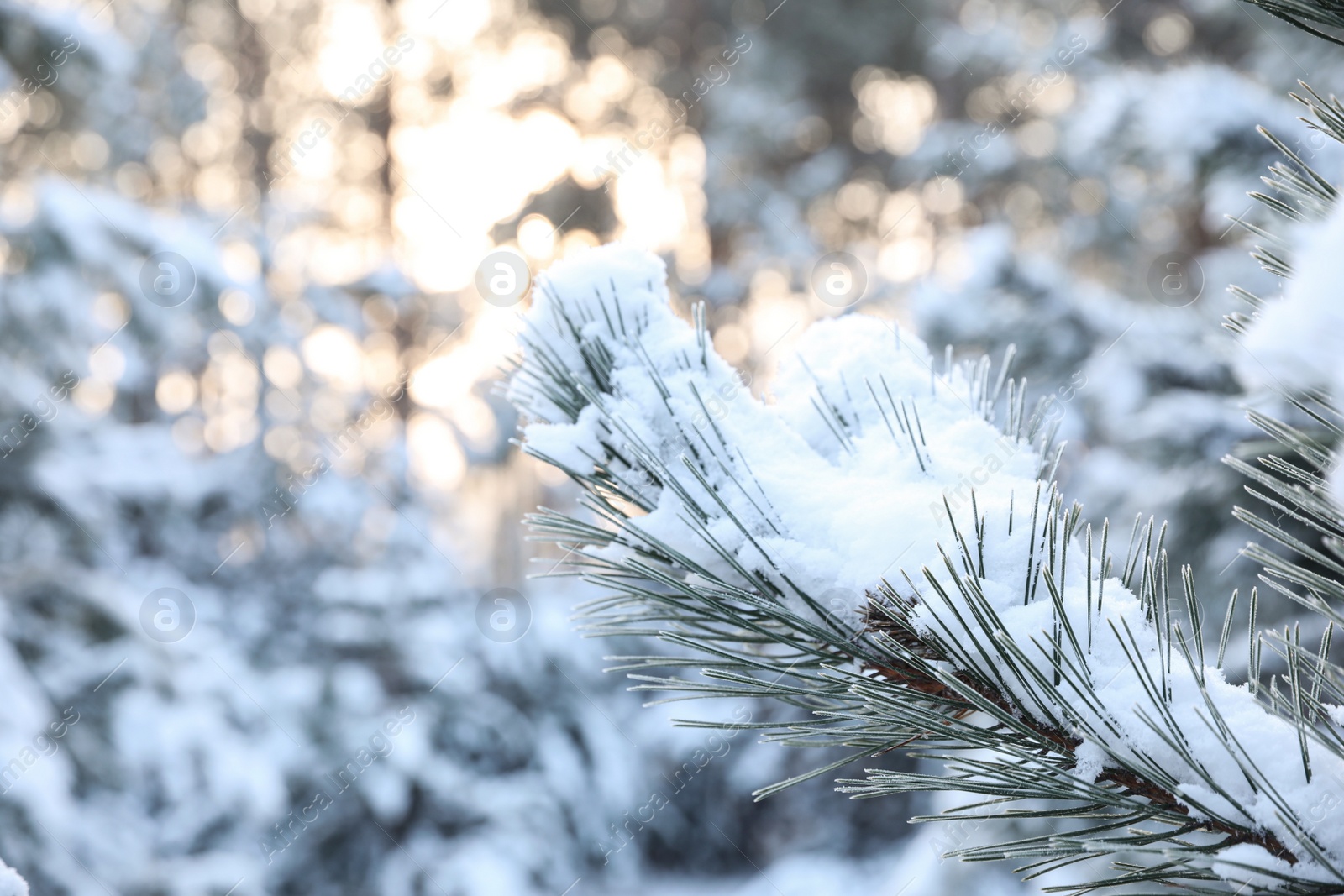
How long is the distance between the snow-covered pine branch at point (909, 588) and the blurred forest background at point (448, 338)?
0.22 metres

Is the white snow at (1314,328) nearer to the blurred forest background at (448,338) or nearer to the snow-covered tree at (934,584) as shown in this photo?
the snow-covered tree at (934,584)

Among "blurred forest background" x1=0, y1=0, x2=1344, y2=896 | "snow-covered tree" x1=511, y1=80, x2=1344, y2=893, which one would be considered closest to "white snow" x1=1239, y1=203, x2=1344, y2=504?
"snow-covered tree" x1=511, y1=80, x2=1344, y2=893

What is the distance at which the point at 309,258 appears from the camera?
5.43m

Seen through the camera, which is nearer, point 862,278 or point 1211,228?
point 1211,228

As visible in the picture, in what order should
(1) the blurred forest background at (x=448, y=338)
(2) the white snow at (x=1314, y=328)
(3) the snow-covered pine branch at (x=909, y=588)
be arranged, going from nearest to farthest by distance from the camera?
(2) the white snow at (x=1314, y=328)
(3) the snow-covered pine branch at (x=909, y=588)
(1) the blurred forest background at (x=448, y=338)

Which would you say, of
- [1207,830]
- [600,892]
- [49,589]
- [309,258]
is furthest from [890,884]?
[309,258]

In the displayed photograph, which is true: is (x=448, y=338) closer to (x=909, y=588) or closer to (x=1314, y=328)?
(x=909, y=588)

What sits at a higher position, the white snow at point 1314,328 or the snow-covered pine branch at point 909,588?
the white snow at point 1314,328

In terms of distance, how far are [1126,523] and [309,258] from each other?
515cm

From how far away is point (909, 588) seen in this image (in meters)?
0.77

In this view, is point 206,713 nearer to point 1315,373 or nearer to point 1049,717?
point 1049,717

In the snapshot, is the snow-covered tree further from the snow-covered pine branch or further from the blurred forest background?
the blurred forest background

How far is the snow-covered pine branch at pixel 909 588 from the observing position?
2.25 ft

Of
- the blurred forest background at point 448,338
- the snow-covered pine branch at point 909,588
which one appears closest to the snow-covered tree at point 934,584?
the snow-covered pine branch at point 909,588
